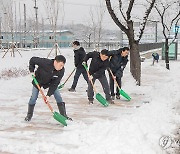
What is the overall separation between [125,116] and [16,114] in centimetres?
226

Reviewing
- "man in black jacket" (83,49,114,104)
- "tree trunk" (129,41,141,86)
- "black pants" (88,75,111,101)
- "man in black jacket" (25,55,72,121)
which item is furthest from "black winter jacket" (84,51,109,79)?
"tree trunk" (129,41,141,86)

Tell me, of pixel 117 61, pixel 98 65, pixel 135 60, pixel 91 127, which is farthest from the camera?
pixel 135 60

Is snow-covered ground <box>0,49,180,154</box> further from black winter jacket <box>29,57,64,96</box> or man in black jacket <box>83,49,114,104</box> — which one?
black winter jacket <box>29,57,64,96</box>

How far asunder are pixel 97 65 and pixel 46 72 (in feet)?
6.57

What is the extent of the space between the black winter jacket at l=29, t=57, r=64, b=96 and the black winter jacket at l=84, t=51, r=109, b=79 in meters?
1.79

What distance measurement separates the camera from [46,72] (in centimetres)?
571

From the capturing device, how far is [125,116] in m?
6.52

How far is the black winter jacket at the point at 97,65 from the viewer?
293 inches

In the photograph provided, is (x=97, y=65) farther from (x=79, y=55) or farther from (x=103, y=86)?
(x=79, y=55)

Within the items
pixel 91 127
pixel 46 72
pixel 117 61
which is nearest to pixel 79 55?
pixel 117 61

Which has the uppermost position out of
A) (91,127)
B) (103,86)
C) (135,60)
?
(135,60)

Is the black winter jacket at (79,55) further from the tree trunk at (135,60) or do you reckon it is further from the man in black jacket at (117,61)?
the tree trunk at (135,60)

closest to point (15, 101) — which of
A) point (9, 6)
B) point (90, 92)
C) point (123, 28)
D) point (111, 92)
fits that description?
point (90, 92)

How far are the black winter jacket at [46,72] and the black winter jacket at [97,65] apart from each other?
5.86ft
